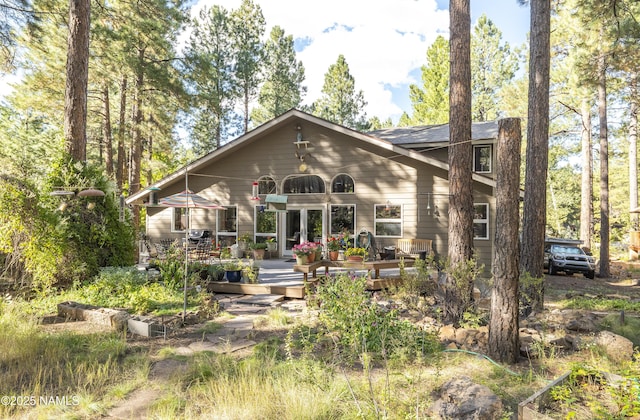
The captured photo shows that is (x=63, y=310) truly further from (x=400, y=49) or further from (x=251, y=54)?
(x=400, y=49)

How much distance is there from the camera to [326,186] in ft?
41.0

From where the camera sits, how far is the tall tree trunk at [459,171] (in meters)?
5.59

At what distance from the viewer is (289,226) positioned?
1330cm

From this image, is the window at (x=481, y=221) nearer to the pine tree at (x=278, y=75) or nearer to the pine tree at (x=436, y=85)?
the pine tree at (x=436, y=85)

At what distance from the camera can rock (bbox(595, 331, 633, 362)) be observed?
3.87 m

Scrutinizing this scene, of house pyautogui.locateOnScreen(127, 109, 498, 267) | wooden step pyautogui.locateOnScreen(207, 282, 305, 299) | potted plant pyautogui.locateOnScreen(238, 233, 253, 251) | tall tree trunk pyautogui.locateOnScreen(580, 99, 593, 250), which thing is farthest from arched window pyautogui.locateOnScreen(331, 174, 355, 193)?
tall tree trunk pyautogui.locateOnScreen(580, 99, 593, 250)

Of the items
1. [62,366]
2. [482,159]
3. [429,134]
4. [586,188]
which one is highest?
[429,134]

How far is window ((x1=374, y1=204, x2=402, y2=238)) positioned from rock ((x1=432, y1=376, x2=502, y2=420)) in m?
8.63

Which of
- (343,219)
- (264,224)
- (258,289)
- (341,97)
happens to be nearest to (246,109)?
(341,97)

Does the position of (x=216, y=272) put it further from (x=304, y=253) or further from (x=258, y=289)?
(x=304, y=253)

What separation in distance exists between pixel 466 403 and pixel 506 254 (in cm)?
198

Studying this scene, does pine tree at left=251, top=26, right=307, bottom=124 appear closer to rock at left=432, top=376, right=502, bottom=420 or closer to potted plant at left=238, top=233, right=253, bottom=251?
potted plant at left=238, top=233, right=253, bottom=251

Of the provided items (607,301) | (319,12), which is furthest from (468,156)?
(319,12)

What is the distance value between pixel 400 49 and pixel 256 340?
3039cm
